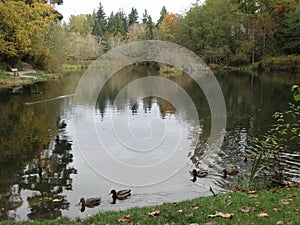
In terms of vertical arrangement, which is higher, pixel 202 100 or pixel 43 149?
pixel 202 100

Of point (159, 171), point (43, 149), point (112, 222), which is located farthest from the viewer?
point (43, 149)

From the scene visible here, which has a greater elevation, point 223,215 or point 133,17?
point 133,17

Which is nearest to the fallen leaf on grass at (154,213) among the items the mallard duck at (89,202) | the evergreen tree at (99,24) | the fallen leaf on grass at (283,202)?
the fallen leaf on grass at (283,202)

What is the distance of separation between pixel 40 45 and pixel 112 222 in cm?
4544

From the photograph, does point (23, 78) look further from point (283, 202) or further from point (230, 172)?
point (283, 202)

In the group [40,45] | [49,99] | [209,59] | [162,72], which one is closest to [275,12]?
[209,59]

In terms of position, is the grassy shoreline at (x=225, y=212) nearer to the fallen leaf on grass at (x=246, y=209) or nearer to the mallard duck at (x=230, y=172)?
the fallen leaf on grass at (x=246, y=209)

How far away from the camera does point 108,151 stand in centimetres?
1491

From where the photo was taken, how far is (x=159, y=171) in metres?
12.6

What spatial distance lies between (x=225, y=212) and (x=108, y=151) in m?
8.78

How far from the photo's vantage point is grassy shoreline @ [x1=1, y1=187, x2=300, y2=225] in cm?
621

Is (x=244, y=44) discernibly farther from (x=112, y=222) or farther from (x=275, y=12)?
(x=112, y=222)

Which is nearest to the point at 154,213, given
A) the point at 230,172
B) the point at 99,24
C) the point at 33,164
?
the point at 230,172

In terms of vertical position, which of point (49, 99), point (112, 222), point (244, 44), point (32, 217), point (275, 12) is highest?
point (275, 12)
